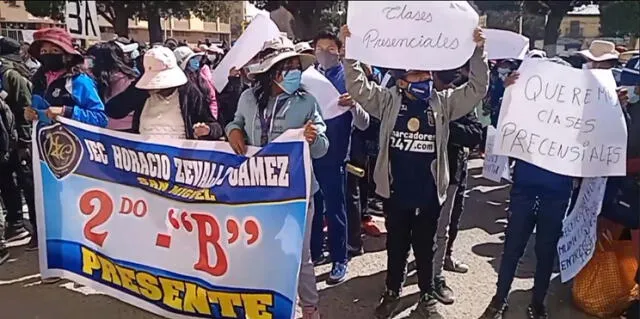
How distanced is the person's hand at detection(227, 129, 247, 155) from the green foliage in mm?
3301

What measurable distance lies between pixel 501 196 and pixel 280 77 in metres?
4.58

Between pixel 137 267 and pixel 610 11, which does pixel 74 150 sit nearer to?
pixel 137 267

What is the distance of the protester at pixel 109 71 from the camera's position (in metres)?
4.73

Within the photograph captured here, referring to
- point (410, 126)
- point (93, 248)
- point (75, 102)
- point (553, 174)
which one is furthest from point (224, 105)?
point (553, 174)

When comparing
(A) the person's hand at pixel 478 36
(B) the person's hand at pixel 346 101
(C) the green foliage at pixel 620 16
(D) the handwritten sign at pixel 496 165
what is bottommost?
(D) the handwritten sign at pixel 496 165

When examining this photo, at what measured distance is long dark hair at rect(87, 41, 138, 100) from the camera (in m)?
4.83

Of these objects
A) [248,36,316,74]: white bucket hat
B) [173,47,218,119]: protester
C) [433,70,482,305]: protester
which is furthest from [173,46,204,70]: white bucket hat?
[433,70,482,305]: protester

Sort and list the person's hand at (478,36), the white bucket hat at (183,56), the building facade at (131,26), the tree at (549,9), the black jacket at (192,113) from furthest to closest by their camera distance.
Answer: the building facade at (131,26) → the white bucket hat at (183,56) → the black jacket at (192,113) → the person's hand at (478,36) → the tree at (549,9)

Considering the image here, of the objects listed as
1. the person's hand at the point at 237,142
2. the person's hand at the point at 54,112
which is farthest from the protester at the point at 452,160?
the person's hand at the point at 54,112

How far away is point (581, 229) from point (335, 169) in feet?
5.49

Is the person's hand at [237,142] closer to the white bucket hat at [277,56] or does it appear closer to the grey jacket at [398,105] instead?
the white bucket hat at [277,56]

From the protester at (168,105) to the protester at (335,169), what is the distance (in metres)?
0.81

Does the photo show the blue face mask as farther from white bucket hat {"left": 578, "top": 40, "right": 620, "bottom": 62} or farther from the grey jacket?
white bucket hat {"left": 578, "top": 40, "right": 620, "bottom": 62}

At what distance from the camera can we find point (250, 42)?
4.36m
